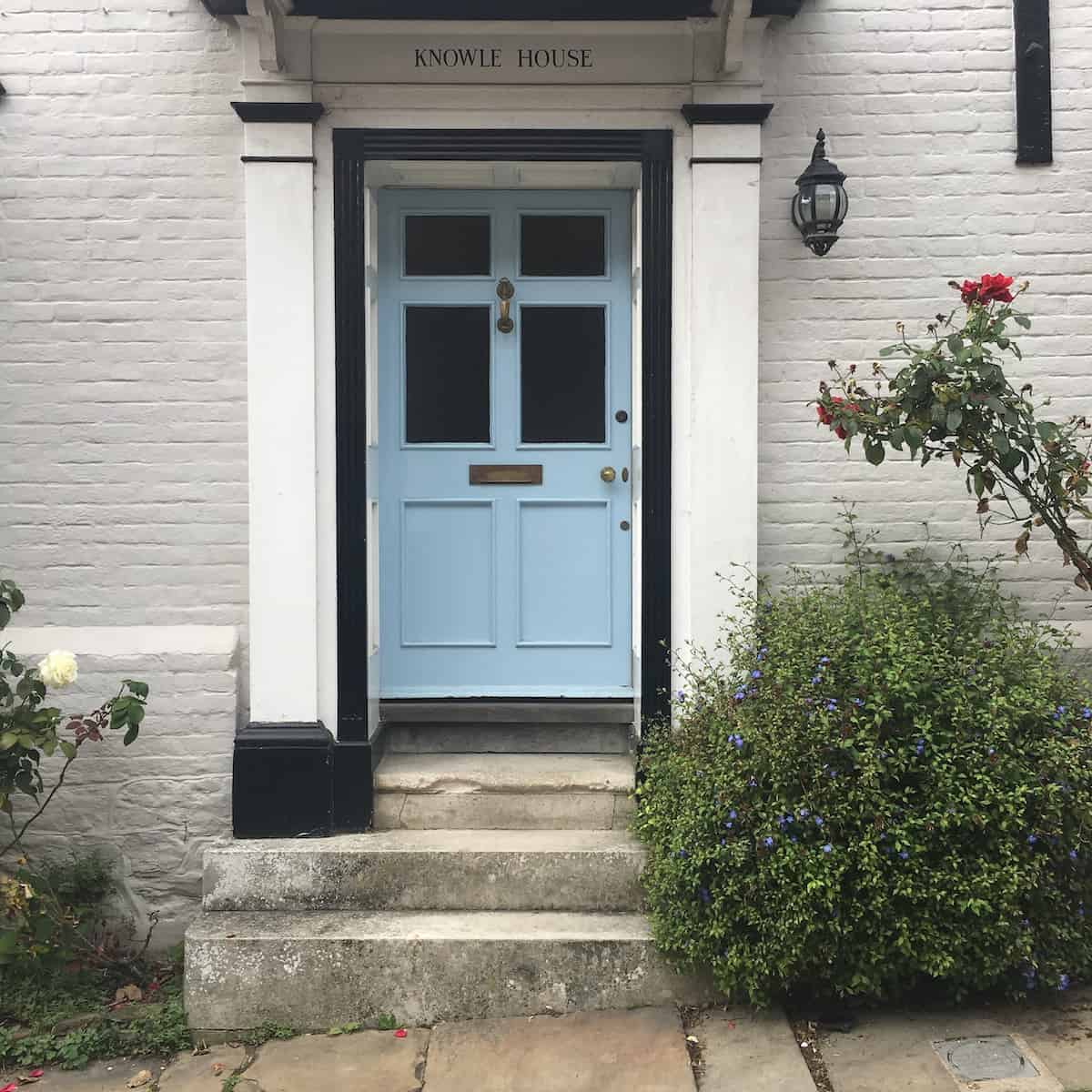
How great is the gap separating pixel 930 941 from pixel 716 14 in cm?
333

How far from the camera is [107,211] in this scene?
4.26 metres

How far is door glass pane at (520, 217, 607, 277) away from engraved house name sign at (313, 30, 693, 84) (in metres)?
0.60

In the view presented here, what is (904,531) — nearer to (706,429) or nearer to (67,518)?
(706,429)

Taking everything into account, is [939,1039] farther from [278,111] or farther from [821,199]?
[278,111]

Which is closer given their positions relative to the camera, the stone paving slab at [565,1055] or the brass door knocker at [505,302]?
the stone paving slab at [565,1055]

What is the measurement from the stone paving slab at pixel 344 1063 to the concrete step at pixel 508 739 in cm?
121

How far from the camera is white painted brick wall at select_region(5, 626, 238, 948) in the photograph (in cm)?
423

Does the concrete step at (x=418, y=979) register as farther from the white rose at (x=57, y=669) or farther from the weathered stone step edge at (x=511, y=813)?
the white rose at (x=57, y=669)

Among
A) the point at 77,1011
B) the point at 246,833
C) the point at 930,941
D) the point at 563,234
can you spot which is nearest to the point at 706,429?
the point at 563,234

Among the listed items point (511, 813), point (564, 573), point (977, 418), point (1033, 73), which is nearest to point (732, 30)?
point (1033, 73)

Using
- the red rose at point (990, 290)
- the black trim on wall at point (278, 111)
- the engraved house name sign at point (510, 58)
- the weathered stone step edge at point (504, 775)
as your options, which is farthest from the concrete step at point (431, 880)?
the engraved house name sign at point (510, 58)

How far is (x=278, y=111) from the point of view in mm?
4102

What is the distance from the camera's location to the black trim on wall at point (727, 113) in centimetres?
412

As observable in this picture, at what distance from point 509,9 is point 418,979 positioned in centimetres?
352
